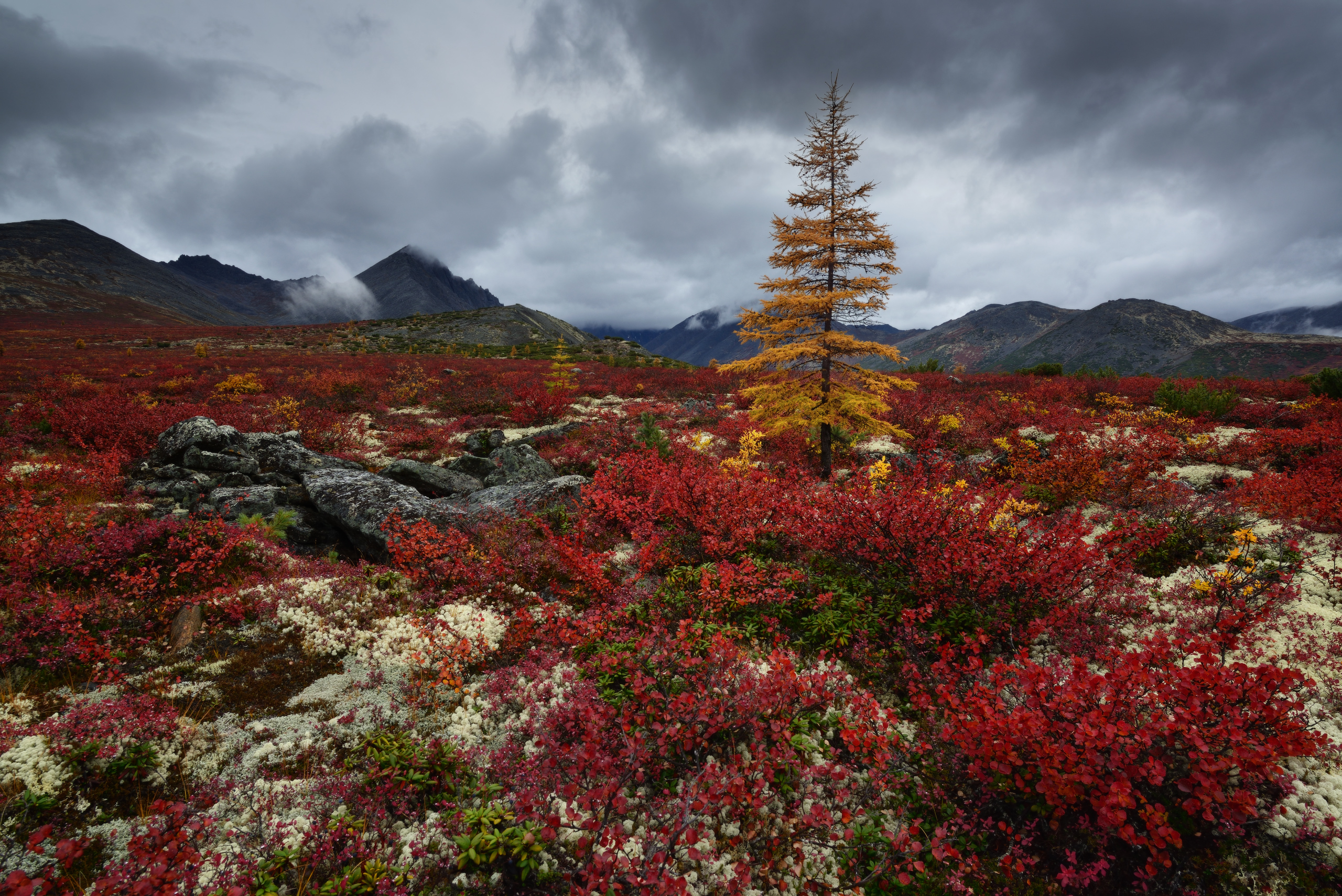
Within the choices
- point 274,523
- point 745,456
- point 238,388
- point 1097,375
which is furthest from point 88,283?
point 1097,375

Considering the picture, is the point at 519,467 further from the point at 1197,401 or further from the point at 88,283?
the point at 88,283

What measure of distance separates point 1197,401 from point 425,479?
26327mm

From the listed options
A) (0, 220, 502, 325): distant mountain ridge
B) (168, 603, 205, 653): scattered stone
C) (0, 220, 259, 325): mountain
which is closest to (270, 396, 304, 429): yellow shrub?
(168, 603, 205, 653): scattered stone

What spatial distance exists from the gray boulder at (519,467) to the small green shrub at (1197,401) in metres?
22.5

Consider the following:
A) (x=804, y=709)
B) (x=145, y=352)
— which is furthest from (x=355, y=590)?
(x=145, y=352)

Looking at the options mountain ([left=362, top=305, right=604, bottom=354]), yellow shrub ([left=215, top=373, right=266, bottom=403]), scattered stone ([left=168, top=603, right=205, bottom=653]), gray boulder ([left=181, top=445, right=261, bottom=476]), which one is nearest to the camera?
scattered stone ([left=168, top=603, right=205, bottom=653])

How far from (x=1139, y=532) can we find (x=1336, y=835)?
5.28 meters

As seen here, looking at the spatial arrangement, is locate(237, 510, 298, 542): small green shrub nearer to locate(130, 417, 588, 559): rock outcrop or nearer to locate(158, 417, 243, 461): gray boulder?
locate(130, 417, 588, 559): rock outcrop

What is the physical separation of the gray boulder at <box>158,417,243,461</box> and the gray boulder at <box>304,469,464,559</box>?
356 cm

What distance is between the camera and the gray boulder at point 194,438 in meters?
11.9

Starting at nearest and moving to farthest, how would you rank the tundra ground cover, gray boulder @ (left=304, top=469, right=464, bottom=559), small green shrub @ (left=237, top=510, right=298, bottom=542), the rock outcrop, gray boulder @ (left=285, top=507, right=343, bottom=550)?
the tundra ground cover
small green shrub @ (left=237, top=510, right=298, bottom=542)
gray boulder @ (left=304, top=469, right=464, bottom=559)
the rock outcrop
gray boulder @ (left=285, top=507, right=343, bottom=550)

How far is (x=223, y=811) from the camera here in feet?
12.4

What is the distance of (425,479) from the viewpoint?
40.7 ft

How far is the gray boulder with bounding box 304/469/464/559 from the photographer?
9.14 m
